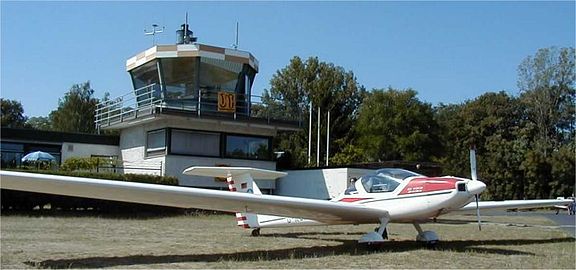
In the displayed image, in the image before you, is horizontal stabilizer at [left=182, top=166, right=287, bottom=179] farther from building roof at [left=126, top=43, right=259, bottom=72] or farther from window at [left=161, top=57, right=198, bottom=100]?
building roof at [left=126, top=43, right=259, bottom=72]

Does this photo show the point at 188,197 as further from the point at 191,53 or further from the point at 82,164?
the point at 191,53

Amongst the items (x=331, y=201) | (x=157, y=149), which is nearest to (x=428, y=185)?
(x=331, y=201)

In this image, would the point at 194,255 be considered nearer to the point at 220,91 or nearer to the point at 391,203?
the point at 391,203

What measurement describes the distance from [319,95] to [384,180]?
4145 cm

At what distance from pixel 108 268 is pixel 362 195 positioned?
5908 millimetres

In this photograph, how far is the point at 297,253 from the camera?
10.9 meters

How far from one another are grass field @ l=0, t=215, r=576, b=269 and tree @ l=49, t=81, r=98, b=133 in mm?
51406

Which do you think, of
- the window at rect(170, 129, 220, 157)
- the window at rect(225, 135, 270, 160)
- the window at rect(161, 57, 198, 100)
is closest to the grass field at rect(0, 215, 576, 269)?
the window at rect(170, 129, 220, 157)

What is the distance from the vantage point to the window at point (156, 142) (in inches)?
1073

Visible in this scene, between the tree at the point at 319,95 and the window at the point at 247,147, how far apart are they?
17193 millimetres

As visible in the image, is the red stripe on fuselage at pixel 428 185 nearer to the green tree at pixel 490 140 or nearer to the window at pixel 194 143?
the window at pixel 194 143

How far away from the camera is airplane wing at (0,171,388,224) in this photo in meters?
8.81

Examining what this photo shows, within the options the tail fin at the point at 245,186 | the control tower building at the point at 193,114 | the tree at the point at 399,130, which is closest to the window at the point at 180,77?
the control tower building at the point at 193,114

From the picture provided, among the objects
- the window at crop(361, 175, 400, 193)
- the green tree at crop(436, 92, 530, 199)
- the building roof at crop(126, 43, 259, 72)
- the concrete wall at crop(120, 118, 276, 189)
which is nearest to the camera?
the window at crop(361, 175, 400, 193)
